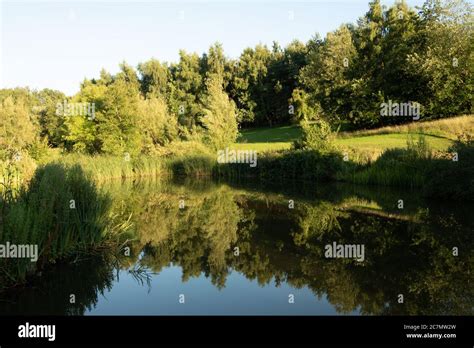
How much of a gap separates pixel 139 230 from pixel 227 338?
311 inches

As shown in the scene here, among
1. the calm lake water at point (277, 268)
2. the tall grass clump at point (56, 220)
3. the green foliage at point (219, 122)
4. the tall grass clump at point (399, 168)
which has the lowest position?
the calm lake water at point (277, 268)

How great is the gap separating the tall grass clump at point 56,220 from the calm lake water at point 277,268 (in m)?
0.40

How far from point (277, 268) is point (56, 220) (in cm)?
472

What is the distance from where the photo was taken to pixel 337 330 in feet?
19.3

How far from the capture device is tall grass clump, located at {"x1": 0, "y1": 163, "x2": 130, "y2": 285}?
7348mm

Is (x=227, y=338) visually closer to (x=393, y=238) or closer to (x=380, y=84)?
(x=393, y=238)

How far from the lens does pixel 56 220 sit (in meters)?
8.74

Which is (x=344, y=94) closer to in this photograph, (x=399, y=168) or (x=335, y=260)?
(x=399, y=168)

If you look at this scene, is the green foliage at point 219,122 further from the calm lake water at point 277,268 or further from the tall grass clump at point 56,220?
the tall grass clump at point 56,220

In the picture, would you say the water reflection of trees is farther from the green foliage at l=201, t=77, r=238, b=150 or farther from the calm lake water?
the green foliage at l=201, t=77, r=238, b=150

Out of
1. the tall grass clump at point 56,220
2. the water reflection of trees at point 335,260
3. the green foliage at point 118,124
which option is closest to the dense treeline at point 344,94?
the green foliage at point 118,124

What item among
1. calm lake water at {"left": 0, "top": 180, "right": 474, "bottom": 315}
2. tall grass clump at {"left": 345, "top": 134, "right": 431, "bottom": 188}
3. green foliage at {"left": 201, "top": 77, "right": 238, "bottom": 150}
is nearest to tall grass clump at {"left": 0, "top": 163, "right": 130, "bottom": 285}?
calm lake water at {"left": 0, "top": 180, "right": 474, "bottom": 315}

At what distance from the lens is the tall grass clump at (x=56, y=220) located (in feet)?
24.1

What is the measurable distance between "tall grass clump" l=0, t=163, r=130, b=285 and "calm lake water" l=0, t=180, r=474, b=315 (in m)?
0.40
